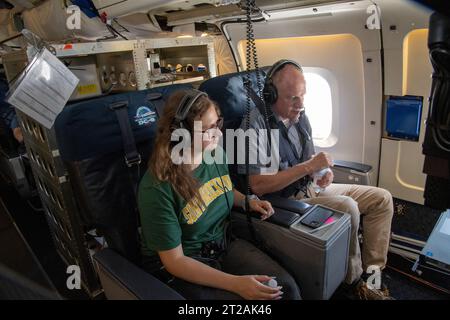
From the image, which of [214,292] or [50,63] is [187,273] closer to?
[214,292]

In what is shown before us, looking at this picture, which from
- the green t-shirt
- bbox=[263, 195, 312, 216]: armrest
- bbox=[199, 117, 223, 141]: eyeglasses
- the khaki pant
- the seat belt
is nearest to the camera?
the green t-shirt

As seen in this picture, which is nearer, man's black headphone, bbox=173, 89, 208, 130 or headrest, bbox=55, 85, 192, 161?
man's black headphone, bbox=173, 89, 208, 130

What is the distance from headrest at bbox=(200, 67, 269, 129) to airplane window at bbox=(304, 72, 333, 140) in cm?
125

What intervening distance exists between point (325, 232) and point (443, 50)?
913 millimetres

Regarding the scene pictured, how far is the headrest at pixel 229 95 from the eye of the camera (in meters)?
1.87

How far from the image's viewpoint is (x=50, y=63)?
143cm

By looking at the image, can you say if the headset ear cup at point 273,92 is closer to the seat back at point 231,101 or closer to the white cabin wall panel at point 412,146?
the seat back at point 231,101

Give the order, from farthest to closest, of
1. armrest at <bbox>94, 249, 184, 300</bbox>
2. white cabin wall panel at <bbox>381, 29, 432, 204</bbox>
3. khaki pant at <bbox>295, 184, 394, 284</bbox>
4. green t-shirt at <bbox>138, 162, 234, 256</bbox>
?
white cabin wall panel at <bbox>381, 29, 432, 204</bbox> → khaki pant at <bbox>295, 184, 394, 284</bbox> → green t-shirt at <bbox>138, 162, 234, 256</bbox> → armrest at <bbox>94, 249, 184, 300</bbox>

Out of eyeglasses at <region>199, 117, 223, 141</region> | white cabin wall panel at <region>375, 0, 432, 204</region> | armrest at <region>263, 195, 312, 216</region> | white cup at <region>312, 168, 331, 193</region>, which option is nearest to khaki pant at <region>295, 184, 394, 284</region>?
white cup at <region>312, 168, 331, 193</region>

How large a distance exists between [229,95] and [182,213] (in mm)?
861

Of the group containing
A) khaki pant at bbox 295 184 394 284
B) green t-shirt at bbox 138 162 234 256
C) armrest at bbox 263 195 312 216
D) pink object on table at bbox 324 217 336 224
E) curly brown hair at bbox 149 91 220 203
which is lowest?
khaki pant at bbox 295 184 394 284

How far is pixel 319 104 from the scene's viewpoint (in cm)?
306

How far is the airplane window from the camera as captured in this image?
294cm

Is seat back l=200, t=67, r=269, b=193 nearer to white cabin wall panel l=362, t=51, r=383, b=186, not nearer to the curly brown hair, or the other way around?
the curly brown hair
